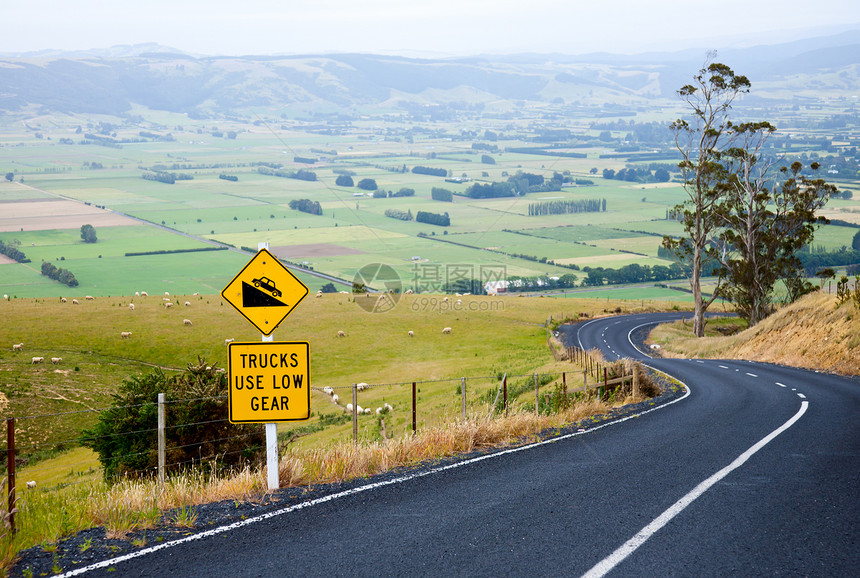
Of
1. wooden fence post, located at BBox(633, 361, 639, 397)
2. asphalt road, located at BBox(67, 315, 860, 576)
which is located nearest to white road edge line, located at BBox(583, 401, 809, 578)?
asphalt road, located at BBox(67, 315, 860, 576)

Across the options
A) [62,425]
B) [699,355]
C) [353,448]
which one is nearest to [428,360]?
[699,355]

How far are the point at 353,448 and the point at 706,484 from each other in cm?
482

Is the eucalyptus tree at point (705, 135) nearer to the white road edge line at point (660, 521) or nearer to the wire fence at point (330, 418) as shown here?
the wire fence at point (330, 418)

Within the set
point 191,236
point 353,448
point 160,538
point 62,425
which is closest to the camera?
point 160,538

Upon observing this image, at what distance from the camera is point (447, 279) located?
3526 inches

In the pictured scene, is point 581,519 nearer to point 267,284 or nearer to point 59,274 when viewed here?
point 267,284

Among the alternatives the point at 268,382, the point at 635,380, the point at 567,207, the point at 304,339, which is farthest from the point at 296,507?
the point at 567,207

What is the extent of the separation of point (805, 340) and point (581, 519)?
1097 inches

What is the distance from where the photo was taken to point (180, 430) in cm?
1678

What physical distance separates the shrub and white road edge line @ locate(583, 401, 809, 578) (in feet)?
29.9

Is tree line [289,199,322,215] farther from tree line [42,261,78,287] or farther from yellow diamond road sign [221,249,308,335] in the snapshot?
yellow diamond road sign [221,249,308,335]

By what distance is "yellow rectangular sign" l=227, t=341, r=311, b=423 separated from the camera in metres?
8.83

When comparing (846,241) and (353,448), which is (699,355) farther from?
(846,241)

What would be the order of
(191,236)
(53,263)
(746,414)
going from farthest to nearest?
1. (191,236)
2. (53,263)
3. (746,414)
